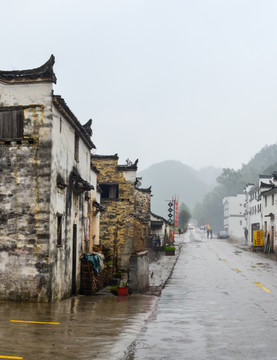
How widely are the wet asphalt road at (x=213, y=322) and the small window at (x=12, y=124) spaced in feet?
23.1

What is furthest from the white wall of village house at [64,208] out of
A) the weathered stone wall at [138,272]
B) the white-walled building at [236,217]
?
the white-walled building at [236,217]

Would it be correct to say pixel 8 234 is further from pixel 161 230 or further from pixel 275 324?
pixel 161 230

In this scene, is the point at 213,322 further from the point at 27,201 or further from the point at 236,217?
the point at 236,217

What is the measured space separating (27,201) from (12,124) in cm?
256

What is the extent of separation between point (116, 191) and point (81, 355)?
81.0 ft

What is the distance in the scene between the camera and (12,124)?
1419 cm

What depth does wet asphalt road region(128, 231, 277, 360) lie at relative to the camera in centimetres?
775

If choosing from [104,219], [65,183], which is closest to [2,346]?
[65,183]

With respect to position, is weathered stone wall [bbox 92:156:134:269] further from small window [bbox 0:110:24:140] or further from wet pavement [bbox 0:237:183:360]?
small window [bbox 0:110:24:140]

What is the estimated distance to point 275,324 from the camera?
10328mm

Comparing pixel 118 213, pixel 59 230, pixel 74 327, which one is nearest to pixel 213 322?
pixel 74 327

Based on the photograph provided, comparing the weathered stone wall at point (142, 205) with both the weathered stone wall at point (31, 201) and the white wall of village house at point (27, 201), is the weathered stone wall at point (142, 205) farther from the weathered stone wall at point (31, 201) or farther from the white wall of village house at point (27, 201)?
the white wall of village house at point (27, 201)

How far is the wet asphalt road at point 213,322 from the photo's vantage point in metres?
7.75

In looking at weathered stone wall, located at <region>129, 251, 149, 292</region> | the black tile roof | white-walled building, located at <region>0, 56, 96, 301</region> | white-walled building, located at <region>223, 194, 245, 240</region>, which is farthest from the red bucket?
white-walled building, located at <region>223, 194, 245, 240</region>
